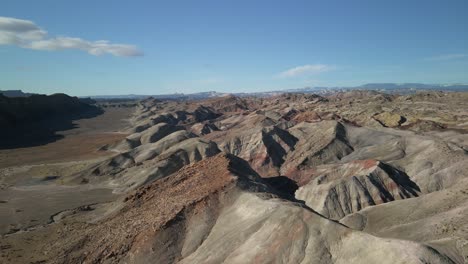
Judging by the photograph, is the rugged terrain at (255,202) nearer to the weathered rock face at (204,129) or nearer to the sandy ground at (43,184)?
the sandy ground at (43,184)

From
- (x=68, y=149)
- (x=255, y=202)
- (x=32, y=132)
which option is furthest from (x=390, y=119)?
(x=32, y=132)

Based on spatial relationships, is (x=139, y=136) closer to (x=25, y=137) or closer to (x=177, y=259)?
(x=25, y=137)

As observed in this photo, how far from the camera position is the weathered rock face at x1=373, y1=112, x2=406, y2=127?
92.8 meters

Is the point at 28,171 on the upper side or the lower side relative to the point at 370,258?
lower

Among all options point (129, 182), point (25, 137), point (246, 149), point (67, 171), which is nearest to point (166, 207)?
point (129, 182)

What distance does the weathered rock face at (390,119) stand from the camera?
3654 inches

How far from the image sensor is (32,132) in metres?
126

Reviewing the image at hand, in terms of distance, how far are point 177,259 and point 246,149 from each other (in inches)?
1759

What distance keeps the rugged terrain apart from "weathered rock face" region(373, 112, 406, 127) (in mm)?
7799

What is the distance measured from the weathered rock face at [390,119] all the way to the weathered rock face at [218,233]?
62.7 metres

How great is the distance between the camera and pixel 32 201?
54.3 m

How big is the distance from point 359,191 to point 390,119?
57.1 meters

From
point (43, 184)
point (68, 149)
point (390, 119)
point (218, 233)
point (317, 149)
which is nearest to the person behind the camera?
point (218, 233)

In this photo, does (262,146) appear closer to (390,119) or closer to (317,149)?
(317,149)
